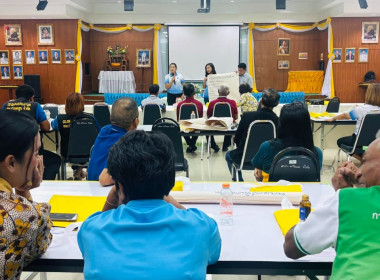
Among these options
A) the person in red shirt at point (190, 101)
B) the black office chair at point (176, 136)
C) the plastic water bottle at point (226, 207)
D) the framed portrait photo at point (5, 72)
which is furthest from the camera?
the framed portrait photo at point (5, 72)

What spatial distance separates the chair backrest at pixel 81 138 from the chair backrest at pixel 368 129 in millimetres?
Result: 3178

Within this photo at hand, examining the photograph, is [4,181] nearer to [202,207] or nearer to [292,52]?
[202,207]

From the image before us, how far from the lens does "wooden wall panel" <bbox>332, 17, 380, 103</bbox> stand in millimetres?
12852

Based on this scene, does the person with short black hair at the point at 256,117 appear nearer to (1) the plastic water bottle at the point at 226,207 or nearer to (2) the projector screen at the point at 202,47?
(1) the plastic water bottle at the point at 226,207

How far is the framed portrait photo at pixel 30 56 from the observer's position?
511 inches

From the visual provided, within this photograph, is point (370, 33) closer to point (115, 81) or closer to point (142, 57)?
point (142, 57)

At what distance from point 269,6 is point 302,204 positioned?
12.8 m

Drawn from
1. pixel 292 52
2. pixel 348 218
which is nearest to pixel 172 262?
pixel 348 218

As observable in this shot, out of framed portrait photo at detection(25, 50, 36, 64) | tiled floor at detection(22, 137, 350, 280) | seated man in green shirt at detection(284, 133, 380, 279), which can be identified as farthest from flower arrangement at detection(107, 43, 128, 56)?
seated man in green shirt at detection(284, 133, 380, 279)

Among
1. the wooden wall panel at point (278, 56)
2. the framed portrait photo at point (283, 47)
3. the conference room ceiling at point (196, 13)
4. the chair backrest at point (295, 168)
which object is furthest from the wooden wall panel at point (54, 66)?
the chair backrest at point (295, 168)

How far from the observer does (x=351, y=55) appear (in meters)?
12.9

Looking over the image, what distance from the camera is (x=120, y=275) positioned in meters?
1.17

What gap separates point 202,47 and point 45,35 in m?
5.04

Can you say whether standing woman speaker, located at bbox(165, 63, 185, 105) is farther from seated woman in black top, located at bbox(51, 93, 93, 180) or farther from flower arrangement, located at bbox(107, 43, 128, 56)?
seated woman in black top, located at bbox(51, 93, 93, 180)
